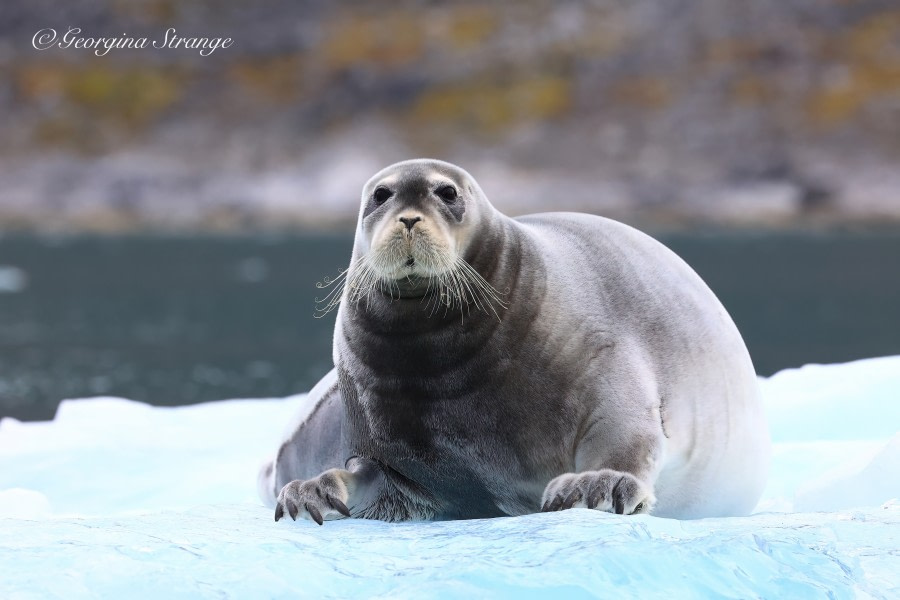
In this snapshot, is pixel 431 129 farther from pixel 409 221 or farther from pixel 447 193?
pixel 409 221

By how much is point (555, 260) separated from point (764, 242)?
83.0ft

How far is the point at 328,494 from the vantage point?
12.1 ft

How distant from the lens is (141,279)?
75.4 ft

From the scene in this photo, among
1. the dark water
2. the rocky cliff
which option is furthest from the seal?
the rocky cliff

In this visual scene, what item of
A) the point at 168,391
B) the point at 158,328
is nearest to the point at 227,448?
the point at 168,391

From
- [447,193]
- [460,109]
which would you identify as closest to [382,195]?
[447,193]

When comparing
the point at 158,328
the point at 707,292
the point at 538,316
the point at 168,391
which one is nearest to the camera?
the point at 538,316

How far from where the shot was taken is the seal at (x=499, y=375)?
3.64 meters

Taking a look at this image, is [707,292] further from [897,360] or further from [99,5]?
[99,5]

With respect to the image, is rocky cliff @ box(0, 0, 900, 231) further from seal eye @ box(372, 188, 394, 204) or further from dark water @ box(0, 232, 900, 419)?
seal eye @ box(372, 188, 394, 204)

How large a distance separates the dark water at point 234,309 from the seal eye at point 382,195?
26.0 feet

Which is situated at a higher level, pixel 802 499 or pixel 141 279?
pixel 141 279
